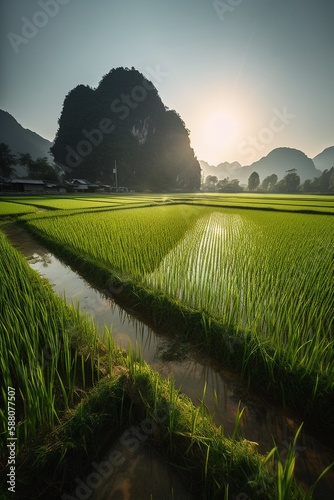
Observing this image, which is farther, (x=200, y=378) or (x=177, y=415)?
(x=200, y=378)

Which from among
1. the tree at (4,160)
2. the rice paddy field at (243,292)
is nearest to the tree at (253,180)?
the tree at (4,160)

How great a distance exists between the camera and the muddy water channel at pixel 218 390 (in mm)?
1380

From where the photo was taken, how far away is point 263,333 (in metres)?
2.29

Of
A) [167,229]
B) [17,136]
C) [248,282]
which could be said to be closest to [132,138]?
[167,229]

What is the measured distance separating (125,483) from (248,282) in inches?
102

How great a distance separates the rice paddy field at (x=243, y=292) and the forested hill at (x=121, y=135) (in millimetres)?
58504

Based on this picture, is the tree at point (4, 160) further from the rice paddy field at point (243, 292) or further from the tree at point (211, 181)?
the tree at point (211, 181)

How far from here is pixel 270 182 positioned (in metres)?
84.1

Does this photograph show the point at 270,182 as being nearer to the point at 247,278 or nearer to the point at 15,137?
the point at 247,278

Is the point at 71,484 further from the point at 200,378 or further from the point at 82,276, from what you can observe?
the point at 82,276

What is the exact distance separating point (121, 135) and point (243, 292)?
70.1 metres

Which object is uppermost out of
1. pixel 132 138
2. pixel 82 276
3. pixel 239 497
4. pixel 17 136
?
pixel 17 136

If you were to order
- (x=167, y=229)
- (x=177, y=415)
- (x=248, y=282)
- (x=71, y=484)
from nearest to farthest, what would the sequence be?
(x=71, y=484)
(x=177, y=415)
(x=248, y=282)
(x=167, y=229)

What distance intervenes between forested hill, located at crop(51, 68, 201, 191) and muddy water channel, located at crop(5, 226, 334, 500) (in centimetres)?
6090
